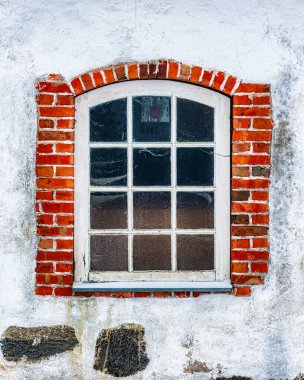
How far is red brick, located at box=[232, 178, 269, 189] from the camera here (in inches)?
151

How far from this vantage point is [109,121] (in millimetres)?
3895

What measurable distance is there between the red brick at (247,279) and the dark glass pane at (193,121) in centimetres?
101

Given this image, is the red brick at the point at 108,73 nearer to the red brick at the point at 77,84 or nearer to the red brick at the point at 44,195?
the red brick at the point at 77,84

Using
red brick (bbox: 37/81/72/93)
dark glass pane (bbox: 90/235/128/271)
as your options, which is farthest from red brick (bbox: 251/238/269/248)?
red brick (bbox: 37/81/72/93)

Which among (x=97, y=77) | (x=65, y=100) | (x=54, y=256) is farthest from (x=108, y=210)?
(x=97, y=77)

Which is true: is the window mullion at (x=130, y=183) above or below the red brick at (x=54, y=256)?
above

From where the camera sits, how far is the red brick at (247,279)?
3865 millimetres

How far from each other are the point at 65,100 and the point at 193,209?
3.88ft

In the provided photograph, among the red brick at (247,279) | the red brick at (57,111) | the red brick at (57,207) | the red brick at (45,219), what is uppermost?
the red brick at (57,111)

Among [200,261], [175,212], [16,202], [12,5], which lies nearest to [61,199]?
[16,202]

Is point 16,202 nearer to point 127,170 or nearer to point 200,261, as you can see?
point 127,170

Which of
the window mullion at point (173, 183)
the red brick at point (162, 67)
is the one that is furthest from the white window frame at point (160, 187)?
the red brick at point (162, 67)

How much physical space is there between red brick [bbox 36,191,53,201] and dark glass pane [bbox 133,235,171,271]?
670 mm

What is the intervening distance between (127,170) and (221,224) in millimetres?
777
